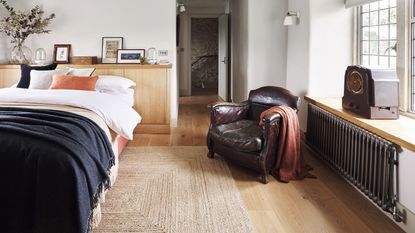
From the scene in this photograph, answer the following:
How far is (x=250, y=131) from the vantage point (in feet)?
12.9

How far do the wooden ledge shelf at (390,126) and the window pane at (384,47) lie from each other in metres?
0.65

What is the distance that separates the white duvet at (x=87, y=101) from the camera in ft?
12.3

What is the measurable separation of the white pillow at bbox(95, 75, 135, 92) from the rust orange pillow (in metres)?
0.27

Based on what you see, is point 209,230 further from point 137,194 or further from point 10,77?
point 10,77

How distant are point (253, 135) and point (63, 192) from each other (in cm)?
194

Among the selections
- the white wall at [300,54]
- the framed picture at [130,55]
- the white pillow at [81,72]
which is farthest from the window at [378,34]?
the white pillow at [81,72]

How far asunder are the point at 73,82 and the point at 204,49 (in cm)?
799

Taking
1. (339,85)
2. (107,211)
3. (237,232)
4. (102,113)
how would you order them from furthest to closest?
(339,85) → (102,113) → (107,211) → (237,232)

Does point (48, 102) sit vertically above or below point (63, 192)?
above

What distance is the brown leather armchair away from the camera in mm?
3664

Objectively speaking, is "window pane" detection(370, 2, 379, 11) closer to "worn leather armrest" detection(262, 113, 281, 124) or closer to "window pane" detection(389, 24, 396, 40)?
"window pane" detection(389, 24, 396, 40)

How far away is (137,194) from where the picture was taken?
11.1 feet

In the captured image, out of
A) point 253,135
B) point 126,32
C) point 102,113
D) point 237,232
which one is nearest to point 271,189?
point 253,135

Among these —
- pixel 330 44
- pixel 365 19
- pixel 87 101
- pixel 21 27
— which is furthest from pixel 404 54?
pixel 21 27
